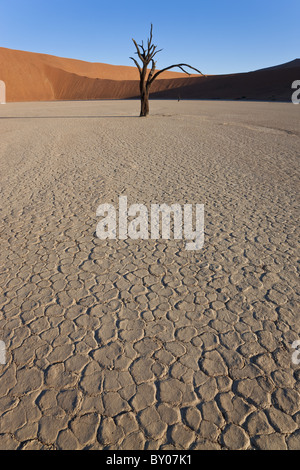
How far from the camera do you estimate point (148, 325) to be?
2.84 meters

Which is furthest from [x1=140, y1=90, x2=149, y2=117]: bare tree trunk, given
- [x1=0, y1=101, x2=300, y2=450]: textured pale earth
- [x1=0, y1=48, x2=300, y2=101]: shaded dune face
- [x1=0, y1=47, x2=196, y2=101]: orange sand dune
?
[x1=0, y1=47, x2=196, y2=101]: orange sand dune

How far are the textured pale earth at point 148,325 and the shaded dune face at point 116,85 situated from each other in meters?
39.6

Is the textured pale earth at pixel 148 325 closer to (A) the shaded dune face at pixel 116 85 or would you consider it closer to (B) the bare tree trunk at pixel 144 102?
(B) the bare tree trunk at pixel 144 102

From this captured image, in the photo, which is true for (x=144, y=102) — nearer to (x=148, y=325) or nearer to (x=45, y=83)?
(x=148, y=325)

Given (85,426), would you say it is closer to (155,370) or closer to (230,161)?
(155,370)

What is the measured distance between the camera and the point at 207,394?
2227 mm

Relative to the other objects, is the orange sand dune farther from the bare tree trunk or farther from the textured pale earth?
the textured pale earth

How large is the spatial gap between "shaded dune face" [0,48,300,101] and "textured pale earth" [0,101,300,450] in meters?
39.6

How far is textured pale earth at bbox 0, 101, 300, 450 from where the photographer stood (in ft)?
6.69

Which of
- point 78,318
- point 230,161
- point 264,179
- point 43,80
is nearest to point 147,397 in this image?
point 78,318

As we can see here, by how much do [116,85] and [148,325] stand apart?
203 ft

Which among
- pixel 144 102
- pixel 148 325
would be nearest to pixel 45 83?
pixel 144 102

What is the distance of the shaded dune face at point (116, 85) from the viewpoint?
43.8 meters
